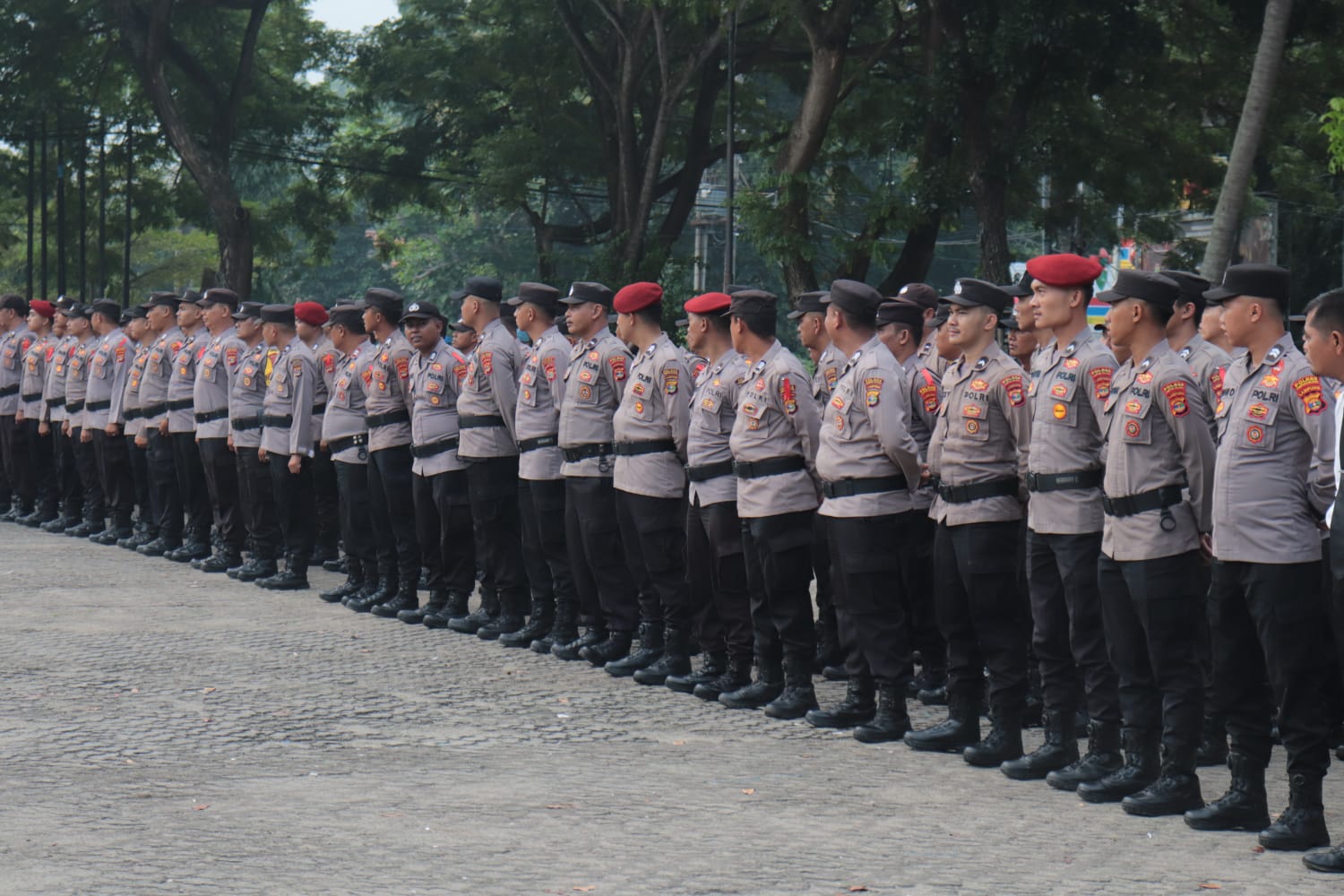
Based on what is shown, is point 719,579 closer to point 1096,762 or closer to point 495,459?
point 495,459

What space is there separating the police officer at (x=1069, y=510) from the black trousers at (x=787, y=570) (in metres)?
1.49

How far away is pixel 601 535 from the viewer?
9.74 meters

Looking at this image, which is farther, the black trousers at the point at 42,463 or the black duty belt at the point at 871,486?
the black trousers at the point at 42,463

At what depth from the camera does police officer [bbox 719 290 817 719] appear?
8352mm

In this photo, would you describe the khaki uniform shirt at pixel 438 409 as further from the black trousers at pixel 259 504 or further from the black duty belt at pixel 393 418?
the black trousers at pixel 259 504

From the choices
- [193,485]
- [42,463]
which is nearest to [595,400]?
[193,485]

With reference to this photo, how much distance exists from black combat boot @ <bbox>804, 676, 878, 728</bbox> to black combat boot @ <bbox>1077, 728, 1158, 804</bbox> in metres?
1.48

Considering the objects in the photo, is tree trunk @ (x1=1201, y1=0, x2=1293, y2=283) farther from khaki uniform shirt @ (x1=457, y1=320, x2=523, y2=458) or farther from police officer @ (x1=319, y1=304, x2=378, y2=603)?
police officer @ (x1=319, y1=304, x2=378, y2=603)

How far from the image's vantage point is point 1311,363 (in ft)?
19.2

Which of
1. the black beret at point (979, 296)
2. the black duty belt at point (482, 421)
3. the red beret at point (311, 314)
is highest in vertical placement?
the red beret at point (311, 314)

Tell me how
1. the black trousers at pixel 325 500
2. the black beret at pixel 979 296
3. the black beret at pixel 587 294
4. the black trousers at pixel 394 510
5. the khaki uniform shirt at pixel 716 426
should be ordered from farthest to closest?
the black trousers at pixel 325 500
the black trousers at pixel 394 510
the black beret at pixel 587 294
the khaki uniform shirt at pixel 716 426
the black beret at pixel 979 296

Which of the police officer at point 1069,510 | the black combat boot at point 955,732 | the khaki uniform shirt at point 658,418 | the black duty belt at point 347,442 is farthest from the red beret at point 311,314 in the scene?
the police officer at point 1069,510

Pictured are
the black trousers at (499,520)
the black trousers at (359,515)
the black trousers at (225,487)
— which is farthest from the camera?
the black trousers at (225,487)

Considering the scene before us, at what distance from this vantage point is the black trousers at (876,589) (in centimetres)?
786
